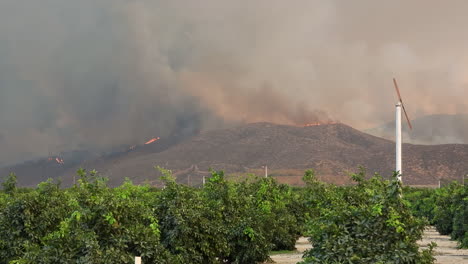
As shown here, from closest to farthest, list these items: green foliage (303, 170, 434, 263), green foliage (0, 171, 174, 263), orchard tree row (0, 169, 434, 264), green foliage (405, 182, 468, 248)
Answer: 1. green foliage (303, 170, 434, 263)
2. orchard tree row (0, 169, 434, 264)
3. green foliage (0, 171, 174, 263)
4. green foliage (405, 182, 468, 248)

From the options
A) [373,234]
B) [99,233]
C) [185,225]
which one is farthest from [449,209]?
[99,233]

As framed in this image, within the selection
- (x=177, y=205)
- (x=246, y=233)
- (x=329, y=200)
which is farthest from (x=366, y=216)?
(x=246, y=233)

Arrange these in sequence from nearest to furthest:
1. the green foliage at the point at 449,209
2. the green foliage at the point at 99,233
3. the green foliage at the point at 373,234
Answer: the green foliage at the point at 373,234
the green foliage at the point at 99,233
the green foliage at the point at 449,209

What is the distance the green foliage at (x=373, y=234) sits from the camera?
14909mm

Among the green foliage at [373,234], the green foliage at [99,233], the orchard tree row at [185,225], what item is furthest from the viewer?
the green foliage at [99,233]

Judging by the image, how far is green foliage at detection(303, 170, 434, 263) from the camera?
1491cm

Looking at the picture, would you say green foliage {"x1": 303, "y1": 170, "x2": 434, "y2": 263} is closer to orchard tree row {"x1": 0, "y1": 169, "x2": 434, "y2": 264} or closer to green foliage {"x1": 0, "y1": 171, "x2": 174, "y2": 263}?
orchard tree row {"x1": 0, "y1": 169, "x2": 434, "y2": 264}

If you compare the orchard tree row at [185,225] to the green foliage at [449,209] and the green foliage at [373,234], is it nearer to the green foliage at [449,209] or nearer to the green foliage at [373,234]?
the green foliage at [373,234]

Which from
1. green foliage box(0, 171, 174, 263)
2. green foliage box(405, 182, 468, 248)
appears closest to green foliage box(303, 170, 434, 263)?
green foliage box(405, 182, 468, 248)

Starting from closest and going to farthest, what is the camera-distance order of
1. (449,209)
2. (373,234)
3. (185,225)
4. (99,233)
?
(373,234) < (99,233) < (185,225) < (449,209)

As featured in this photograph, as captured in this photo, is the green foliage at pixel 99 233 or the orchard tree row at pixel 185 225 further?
the green foliage at pixel 99 233

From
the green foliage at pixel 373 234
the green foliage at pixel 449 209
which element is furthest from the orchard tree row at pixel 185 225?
the green foliage at pixel 449 209

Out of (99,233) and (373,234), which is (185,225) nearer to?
(99,233)

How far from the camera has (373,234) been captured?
15.2 m
